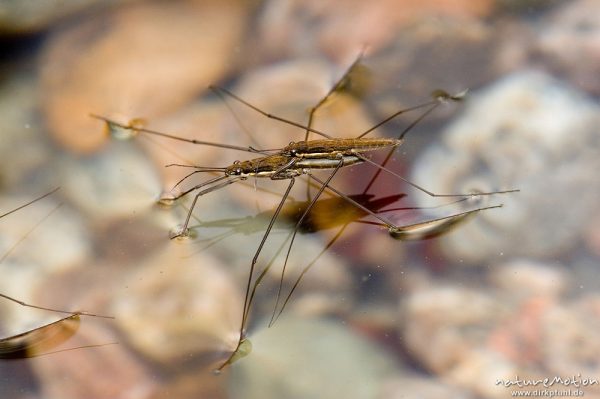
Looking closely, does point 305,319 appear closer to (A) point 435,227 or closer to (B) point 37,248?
(A) point 435,227

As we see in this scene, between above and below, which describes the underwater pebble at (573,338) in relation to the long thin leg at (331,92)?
below

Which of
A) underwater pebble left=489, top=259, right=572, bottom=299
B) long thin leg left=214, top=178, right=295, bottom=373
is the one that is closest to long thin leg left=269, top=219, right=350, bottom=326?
long thin leg left=214, top=178, right=295, bottom=373

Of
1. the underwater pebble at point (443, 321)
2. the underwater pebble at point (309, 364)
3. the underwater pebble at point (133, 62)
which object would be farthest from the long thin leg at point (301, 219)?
the underwater pebble at point (133, 62)

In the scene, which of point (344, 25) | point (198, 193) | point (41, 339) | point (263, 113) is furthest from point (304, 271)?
point (344, 25)

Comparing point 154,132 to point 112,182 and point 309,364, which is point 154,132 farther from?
point 309,364

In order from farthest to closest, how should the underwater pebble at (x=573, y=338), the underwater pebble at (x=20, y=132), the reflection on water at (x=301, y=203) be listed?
1. the underwater pebble at (x=20, y=132)
2. the reflection on water at (x=301, y=203)
3. the underwater pebble at (x=573, y=338)

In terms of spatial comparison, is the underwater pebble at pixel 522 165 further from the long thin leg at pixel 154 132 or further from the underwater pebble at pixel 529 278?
the long thin leg at pixel 154 132

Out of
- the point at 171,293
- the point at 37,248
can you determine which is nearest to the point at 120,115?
the point at 37,248

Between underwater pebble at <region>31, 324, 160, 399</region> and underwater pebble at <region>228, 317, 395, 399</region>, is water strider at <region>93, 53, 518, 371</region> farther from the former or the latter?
underwater pebble at <region>31, 324, 160, 399</region>
